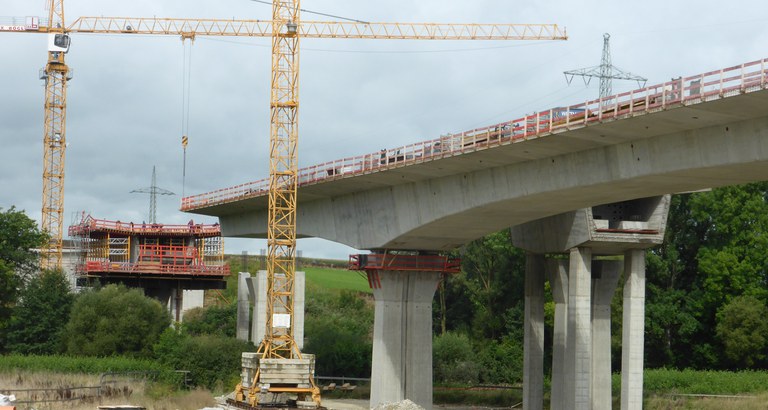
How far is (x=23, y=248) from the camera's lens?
3595 inches

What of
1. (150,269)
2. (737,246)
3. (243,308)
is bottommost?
(243,308)

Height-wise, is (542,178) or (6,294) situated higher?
(542,178)

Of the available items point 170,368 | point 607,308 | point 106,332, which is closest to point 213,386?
point 170,368

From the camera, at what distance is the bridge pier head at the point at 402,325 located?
61500mm

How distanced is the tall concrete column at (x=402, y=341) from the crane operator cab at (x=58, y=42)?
208 feet

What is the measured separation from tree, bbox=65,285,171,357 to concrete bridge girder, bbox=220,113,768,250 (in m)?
16.5

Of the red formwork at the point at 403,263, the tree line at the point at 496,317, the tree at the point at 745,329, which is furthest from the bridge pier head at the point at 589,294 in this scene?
the tree at the point at 745,329

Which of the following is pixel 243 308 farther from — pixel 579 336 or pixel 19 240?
pixel 579 336

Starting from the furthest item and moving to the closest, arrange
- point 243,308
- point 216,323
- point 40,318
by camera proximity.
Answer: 1. point 216,323
2. point 243,308
3. point 40,318

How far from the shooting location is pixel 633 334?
199 feet

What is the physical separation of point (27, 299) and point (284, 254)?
25.7m

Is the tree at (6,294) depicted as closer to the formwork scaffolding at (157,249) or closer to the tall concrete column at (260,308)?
the formwork scaffolding at (157,249)

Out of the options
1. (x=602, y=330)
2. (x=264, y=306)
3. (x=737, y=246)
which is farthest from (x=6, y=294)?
(x=737, y=246)

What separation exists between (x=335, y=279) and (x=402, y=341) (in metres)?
86.3
